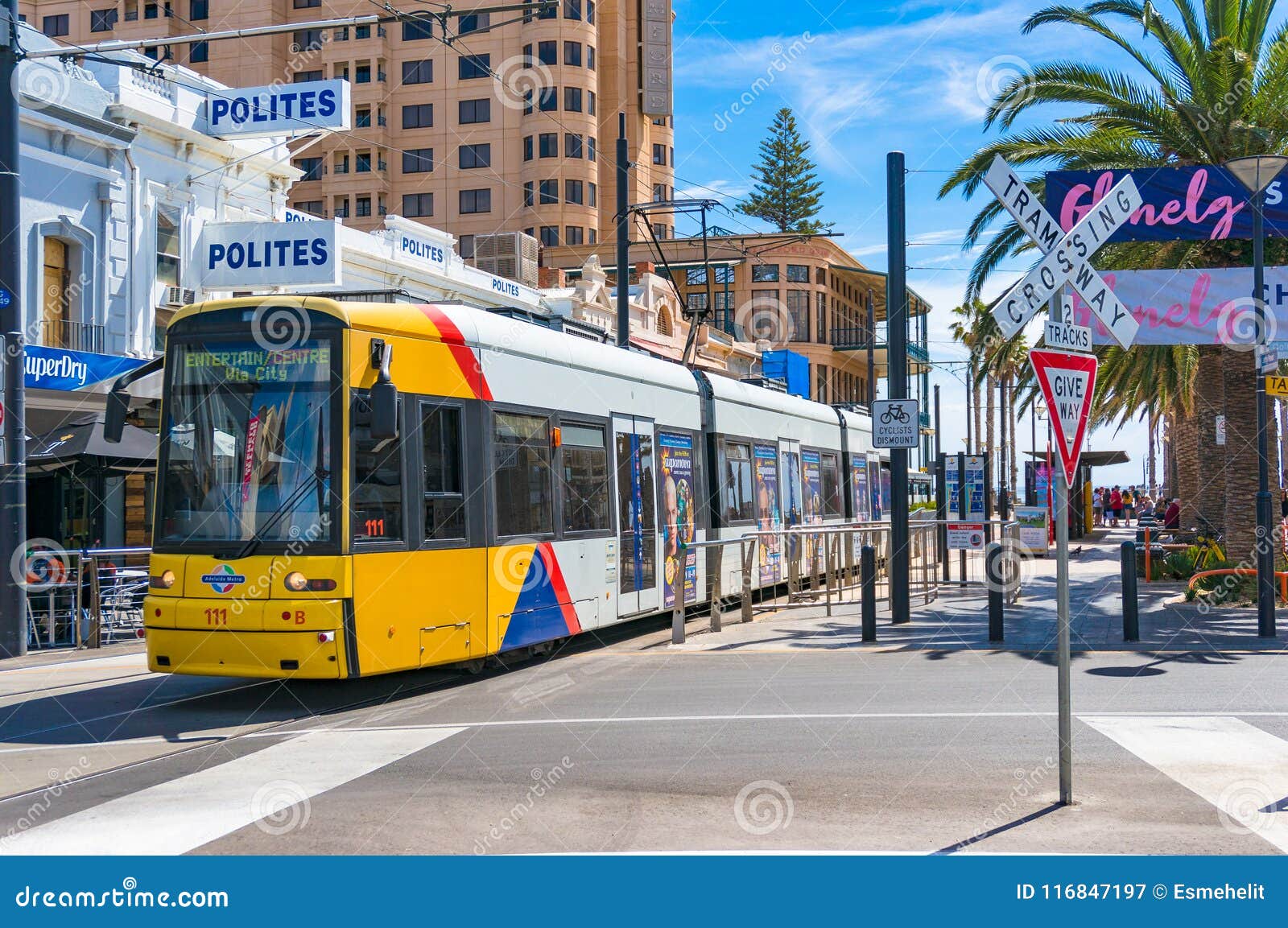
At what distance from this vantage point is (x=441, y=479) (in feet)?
39.3

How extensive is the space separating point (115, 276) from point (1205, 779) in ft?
69.4

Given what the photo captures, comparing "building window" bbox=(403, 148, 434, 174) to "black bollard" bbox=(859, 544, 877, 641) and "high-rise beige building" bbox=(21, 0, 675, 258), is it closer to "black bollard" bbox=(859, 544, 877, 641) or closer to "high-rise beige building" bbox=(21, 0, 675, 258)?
"high-rise beige building" bbox=(21, 0, 675, 258)

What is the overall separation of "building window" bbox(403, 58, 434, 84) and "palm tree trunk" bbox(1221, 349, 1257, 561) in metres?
51.8

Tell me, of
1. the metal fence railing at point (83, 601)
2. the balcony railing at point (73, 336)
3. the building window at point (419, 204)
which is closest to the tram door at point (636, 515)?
the metal fence railing at point (83, 601)

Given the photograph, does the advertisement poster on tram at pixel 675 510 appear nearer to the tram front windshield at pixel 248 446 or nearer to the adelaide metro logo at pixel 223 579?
the tram front windshield at pixel 248 446

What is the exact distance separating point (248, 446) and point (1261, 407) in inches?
475

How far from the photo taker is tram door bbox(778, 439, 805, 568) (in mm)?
22344

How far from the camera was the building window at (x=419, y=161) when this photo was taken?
65562 mm

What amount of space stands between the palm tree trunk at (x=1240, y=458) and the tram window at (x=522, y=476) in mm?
11394

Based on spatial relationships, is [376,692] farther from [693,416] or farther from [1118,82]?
[1118,82]

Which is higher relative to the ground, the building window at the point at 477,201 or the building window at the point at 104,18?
the building window at the point at 104,18

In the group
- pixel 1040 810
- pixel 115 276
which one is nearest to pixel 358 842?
pixel 1040 810

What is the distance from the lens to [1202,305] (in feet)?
61.0

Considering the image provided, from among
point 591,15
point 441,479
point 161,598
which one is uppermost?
point 591,15
